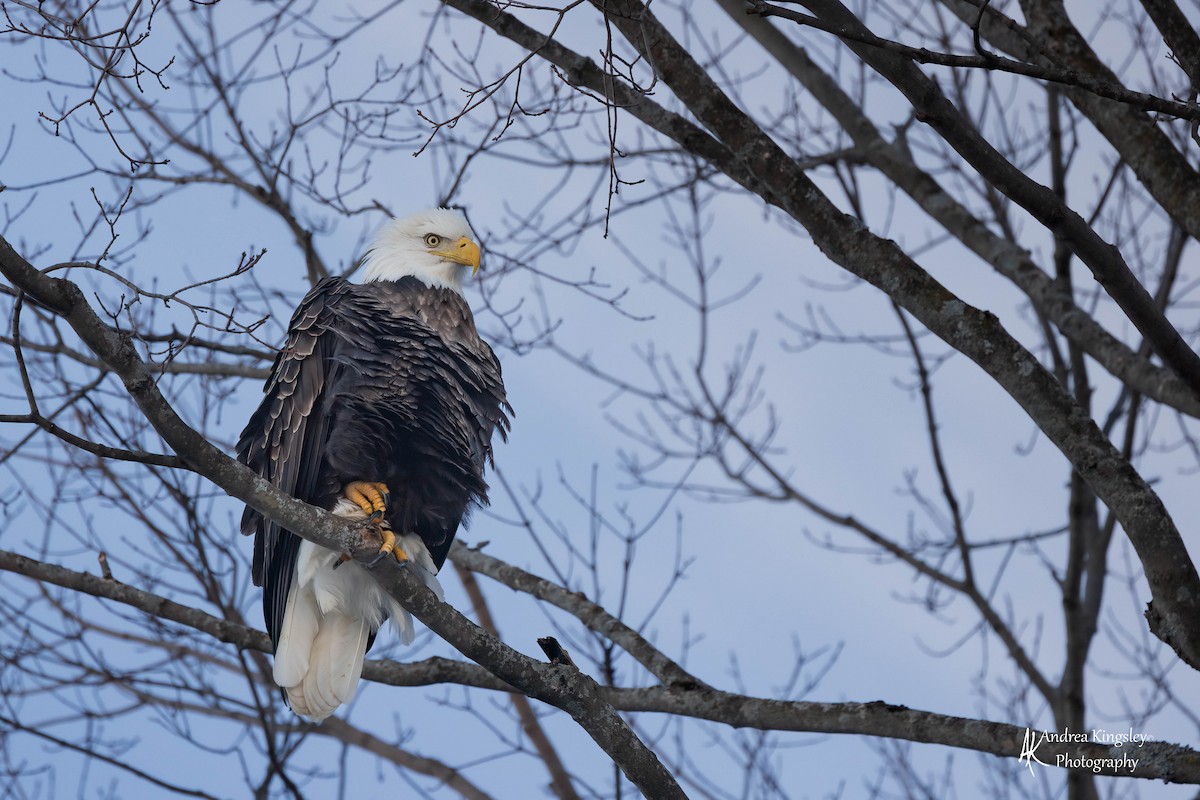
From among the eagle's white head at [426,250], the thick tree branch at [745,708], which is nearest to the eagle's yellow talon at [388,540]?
the thick tree branch at [745,708]

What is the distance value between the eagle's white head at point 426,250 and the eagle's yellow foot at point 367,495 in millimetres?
977

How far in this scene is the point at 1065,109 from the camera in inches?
229

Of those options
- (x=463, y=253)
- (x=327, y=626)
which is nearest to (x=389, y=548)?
(x=327, y=626)

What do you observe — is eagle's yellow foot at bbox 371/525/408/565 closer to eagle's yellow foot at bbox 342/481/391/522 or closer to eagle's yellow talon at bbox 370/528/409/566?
eagle's yellow talon at bbox 370/528/409/566

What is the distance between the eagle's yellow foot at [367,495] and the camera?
13.1 feet

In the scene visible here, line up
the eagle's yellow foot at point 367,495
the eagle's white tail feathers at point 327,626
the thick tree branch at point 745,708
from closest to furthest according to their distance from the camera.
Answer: the thick tree branch at point 745,708, the eagle's yellow foot at point 367,495, the eagle's white tail feathers at point 327,626

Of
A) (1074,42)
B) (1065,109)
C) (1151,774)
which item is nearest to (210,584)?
(1151,774)

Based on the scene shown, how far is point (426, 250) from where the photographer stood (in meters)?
4.82

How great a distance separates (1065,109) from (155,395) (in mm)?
4727

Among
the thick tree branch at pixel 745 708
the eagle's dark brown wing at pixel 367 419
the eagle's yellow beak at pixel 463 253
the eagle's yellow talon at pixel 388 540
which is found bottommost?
the thick tree branch at pixel 745 708

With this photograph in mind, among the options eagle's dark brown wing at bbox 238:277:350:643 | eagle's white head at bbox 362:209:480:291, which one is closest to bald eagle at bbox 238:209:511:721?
eagle's dark brown wing at bbox 238:277:350:643

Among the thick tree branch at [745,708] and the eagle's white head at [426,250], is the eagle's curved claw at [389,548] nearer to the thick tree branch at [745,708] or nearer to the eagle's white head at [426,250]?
the thick tree branch at [745,708]

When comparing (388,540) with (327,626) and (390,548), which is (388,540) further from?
(327,626)

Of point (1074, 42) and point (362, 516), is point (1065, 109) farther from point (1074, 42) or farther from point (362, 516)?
point (362, 516)
